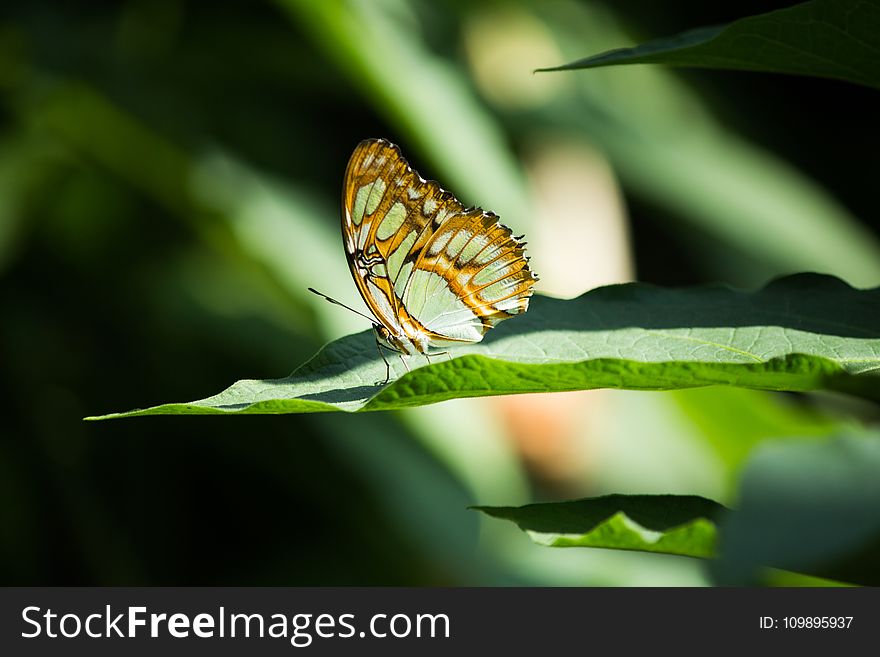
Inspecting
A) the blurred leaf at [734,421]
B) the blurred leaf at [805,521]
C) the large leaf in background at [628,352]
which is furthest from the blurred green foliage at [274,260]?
the blurred leaf at [805,521]

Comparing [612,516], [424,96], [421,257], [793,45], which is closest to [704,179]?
[424,96]

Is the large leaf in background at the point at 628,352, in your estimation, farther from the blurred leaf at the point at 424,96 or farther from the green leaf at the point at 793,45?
the blurred leaf at the point at 424,96

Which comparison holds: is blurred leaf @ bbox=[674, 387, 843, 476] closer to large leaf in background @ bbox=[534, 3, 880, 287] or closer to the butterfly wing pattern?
large leaf in background @ bbox=[534, 3, 880, 287]

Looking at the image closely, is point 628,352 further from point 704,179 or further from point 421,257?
point 704,179

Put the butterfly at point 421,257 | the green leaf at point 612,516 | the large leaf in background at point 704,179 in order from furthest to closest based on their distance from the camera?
the large leaf in background at point 704,179 < the butterfly at point 421,257 < the green leaf at point 612,516

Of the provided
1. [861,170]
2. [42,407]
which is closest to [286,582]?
[42,407]

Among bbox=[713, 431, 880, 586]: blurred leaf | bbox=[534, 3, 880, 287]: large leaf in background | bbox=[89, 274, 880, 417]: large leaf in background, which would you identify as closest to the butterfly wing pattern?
bbox=[89, 274, 880, 417]: large leaf in background

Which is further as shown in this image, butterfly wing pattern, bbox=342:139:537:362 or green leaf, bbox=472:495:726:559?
butterfly wing pattern, bbox=342:139:537:362
